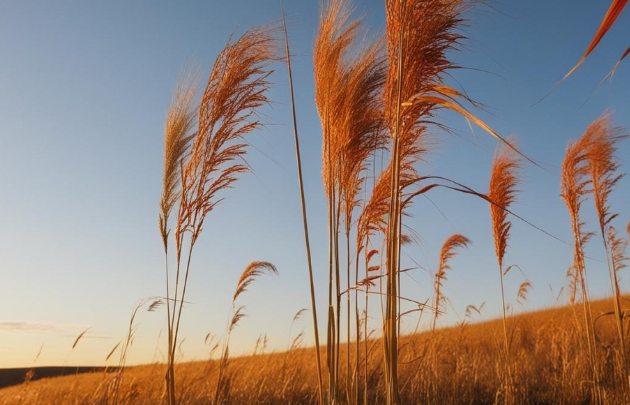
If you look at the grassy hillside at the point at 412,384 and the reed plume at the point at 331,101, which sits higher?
the reed plume at the point at 331,101

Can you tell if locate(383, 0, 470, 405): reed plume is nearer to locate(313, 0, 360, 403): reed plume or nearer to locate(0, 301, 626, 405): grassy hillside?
locate(313, 0, 360, 403): reed plume

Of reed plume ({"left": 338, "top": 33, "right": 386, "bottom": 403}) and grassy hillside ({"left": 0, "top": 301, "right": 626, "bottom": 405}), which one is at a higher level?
reed plume ({"left": 338, "top": 33, "right": 386, "bottom": 403})

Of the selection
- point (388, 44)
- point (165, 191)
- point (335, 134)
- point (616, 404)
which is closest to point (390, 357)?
point (335, 134)

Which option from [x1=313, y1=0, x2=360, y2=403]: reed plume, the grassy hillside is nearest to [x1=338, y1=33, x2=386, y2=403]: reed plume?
[x1=313, y1=0, x2=360, y2=403]: reed plume

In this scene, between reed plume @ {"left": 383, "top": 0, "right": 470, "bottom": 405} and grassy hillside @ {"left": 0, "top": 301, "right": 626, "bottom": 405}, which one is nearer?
reed plume @ {"left": 383, "top": 0, "right": 470, "bottom": 405}

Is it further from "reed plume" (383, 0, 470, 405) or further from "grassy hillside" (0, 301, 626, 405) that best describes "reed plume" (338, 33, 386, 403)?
"grassy hillside" (0, 301, 626, 405)

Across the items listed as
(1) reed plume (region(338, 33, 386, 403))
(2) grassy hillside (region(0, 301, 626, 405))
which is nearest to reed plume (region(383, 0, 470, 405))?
(1) reed plume (region(338, 33, 386, 403))

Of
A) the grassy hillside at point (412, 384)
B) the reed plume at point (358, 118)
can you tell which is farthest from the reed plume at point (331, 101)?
the grassy hillside at point (412, 384)

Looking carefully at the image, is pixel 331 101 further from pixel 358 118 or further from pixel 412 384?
pixel 412 384

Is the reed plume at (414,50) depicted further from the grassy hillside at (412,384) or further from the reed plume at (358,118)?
the grassy hillside at (412,384)

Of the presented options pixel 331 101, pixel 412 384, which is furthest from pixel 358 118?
pixel 412 384

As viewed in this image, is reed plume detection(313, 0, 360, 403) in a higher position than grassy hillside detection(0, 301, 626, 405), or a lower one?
higher

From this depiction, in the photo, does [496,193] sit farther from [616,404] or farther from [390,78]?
[390,78]

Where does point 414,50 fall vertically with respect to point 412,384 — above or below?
above
